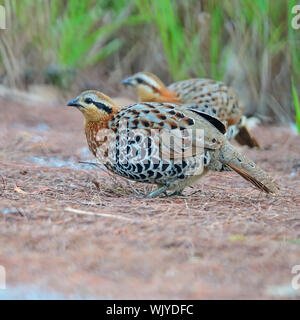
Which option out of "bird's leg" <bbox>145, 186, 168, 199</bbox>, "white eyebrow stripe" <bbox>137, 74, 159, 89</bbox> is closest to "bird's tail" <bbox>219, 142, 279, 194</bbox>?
"bird's leg" <bbox>145, 186, 168, 199</bbox>

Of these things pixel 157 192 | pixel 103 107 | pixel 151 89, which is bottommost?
pixel 157 192

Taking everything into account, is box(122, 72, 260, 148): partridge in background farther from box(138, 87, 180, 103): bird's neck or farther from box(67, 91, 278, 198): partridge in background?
box(67, 91, 278, 198): partridge in background

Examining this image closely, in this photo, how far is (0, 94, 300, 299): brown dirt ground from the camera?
9.42 feet

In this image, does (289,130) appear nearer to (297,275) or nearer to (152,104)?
(152,104)

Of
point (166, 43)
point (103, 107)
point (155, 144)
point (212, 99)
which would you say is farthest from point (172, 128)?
point (166, 43)

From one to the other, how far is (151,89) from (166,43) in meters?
1.85

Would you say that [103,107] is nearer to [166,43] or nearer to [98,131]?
[98,131]

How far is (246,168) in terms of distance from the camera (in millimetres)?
5000

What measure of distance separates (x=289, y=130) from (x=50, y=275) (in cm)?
699

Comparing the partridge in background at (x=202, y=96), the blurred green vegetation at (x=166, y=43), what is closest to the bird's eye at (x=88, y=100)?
the partridge in background at (x=202, y=96)

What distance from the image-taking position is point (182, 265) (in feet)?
10.2

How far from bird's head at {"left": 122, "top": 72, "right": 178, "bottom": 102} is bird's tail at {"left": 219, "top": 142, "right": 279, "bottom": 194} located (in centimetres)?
247
